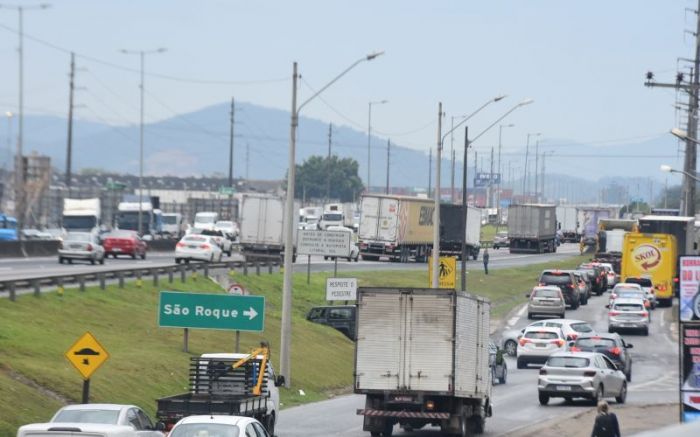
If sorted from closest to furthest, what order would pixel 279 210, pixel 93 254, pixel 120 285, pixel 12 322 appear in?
pixel 12 322
pixel 120 285
pixel 93 254
pixel 279 210

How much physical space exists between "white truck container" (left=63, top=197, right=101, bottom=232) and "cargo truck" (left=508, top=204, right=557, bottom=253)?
34776 mm

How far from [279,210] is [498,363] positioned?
3640cm

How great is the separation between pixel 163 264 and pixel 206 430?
169 ft

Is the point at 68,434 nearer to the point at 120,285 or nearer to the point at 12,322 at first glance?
the point at 12,322

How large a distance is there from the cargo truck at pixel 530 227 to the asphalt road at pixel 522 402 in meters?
48.7

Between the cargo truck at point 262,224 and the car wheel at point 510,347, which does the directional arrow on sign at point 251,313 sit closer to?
the car wheel at point 510,347

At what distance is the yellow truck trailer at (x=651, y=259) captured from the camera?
7081cm

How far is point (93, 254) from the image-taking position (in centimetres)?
6481

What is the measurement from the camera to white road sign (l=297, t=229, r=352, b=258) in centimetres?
6034

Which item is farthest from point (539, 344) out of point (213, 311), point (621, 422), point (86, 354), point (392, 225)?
point (392, 225)

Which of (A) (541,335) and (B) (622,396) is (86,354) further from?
(A) (541,335)

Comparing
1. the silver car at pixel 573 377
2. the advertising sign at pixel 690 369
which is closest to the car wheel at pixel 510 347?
the silver car at pixel 573 377

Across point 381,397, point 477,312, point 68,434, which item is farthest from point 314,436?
point 68,434

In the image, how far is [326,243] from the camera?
200 ft
